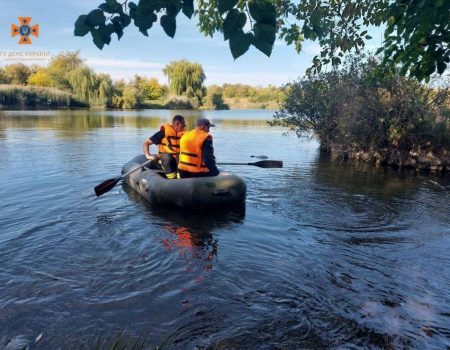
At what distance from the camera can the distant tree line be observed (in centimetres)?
4716

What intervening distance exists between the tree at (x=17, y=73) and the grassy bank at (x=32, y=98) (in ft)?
80.4

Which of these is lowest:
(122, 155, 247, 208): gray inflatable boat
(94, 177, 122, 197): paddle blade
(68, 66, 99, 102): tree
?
(94, 177, 122, 197): paddle blade

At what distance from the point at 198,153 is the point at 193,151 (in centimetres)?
10

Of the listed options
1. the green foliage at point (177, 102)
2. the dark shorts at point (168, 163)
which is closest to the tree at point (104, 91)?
the green foliage at point (177, 102)

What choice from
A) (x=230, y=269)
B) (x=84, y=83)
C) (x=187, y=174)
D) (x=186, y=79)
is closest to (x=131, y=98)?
(x=84, y=83)

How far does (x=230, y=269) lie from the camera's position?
4.70 metres

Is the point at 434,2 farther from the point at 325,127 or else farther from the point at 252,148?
the point at 252,148

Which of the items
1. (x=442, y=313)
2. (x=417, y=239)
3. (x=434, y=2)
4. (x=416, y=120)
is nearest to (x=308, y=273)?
(x=442, y=313)

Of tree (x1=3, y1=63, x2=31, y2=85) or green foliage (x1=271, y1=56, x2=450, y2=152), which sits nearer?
Answer: green foliage (x1=271, y1=56, x2=450, y2=152)

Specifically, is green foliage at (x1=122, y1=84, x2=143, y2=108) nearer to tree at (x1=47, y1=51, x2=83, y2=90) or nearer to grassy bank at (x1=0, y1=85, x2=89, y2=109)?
grassy bank at (x1=0, y1=85, x2=89, y2=109)

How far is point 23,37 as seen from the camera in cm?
3322

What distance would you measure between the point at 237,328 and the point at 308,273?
4.83ft

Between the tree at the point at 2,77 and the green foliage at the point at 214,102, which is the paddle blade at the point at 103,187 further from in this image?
the tree at the point at 2,77

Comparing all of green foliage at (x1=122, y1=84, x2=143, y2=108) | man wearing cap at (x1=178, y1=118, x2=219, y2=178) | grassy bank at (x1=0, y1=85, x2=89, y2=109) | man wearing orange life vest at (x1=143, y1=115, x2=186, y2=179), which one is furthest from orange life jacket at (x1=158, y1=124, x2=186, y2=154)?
green foliage at (x1=122, y1=84, x2=143, y2=108)
